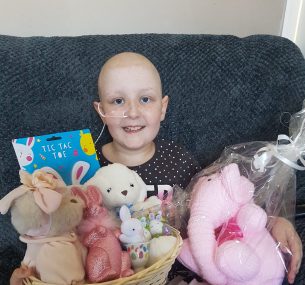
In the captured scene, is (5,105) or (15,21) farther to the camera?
(15,21)

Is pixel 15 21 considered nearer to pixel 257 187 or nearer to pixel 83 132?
pixel 83 132

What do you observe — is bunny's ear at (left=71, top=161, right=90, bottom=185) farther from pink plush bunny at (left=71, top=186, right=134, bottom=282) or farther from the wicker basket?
the wicker basket

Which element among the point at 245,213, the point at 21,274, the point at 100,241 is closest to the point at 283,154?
the point at 245,213

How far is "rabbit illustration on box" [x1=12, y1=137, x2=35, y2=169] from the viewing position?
1.02 meters

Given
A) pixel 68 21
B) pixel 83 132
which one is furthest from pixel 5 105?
pixel 68 21

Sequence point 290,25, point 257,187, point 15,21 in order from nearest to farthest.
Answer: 1. point 257,187
2. point 15,21
3. point 290,25

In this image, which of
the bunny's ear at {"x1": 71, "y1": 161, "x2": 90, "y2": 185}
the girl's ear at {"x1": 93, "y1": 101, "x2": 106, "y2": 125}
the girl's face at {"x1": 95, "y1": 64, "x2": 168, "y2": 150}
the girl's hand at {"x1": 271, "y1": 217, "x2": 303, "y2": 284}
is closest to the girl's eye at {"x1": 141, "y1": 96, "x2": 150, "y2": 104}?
the girl's face at {"x1": 95, "y1": 64, "x2": 168, "y2": 150}

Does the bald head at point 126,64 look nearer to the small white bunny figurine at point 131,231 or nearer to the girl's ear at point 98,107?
the girl's ear at point 98,107

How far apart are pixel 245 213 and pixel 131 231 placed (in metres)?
0.26

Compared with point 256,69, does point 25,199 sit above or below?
below

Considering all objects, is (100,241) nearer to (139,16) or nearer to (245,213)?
(245,213)

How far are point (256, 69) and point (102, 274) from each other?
755 mm

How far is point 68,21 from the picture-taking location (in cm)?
130

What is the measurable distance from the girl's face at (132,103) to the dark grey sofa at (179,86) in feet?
0.41
